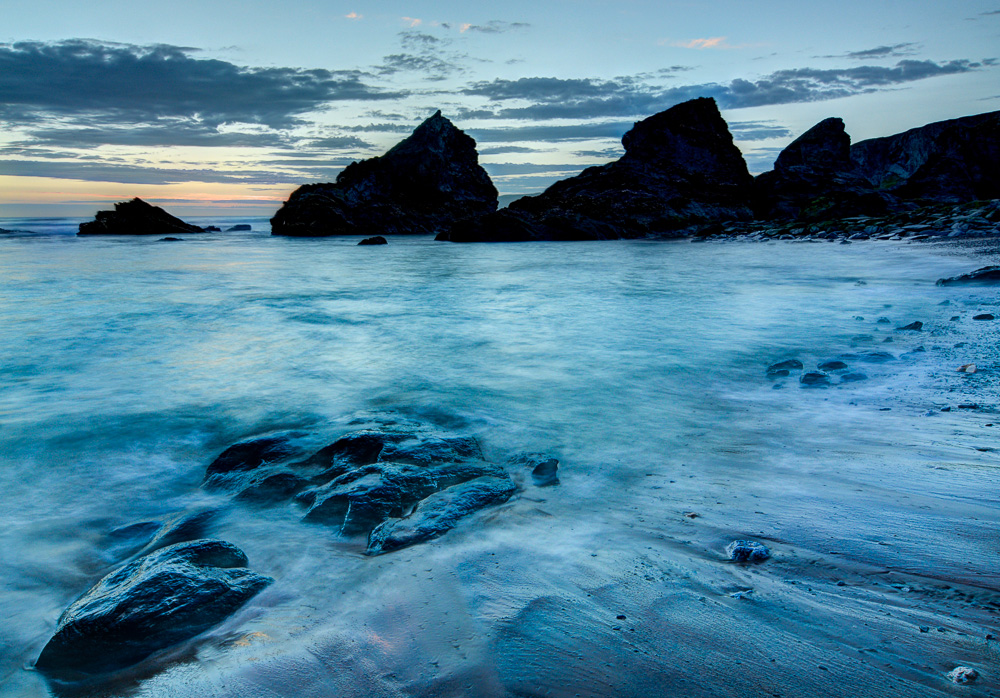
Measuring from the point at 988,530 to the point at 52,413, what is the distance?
6298 millimetres

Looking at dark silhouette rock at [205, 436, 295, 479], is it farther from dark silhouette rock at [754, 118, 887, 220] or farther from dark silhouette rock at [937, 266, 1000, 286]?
dark silhouette rock at [754, 118, 887, 220]

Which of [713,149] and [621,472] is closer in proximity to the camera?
[621,472]

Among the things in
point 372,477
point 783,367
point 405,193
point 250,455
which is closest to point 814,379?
point 783,367

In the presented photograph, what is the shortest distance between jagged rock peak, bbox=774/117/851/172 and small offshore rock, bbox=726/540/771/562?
46.1m

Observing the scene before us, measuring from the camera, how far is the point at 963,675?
161 centimetres

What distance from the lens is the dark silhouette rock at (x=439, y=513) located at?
8.45 feet

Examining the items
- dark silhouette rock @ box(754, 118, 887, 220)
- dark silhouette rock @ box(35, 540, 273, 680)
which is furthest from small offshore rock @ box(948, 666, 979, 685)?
dark silhouette rock @ box(754, 118, 887, 220)

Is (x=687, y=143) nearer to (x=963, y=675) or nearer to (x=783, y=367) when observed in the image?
(x=783, y=367)

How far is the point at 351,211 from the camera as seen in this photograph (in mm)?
46969

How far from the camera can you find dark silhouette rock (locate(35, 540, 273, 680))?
193 cm

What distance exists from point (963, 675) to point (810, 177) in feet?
151

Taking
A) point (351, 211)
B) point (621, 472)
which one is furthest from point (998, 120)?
point (621, 472)

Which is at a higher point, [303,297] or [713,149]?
[713,149]

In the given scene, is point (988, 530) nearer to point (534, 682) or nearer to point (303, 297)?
point (534, 682)
